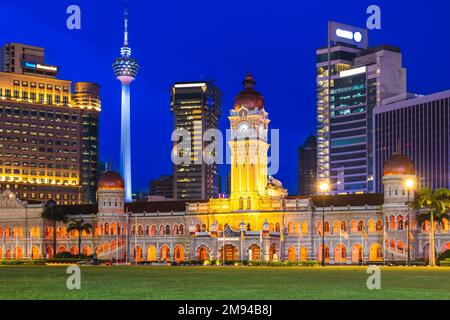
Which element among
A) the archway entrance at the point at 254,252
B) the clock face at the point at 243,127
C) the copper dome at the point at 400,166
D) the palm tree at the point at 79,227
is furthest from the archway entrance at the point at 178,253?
the copper dome at the point at 400,166

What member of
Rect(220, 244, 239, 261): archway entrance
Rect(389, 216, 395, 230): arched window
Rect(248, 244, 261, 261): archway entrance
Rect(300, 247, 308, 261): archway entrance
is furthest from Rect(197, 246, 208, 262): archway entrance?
Rect(389, 216, 395, 230): arched window

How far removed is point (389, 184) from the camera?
446ft

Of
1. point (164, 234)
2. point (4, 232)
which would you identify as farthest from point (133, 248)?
point (4, 232)

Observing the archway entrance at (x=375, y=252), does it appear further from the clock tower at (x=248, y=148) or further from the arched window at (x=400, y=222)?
the clock tower at (x=248, y=148)

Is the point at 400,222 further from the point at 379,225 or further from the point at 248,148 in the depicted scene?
the point at 248,148

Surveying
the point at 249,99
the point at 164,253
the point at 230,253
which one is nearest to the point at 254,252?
the point at 230,253

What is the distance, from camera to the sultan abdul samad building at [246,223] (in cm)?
13588

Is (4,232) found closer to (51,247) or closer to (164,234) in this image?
(51,247)

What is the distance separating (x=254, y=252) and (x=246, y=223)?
7.61 metres

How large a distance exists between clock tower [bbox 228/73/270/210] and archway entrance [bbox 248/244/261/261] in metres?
9.51

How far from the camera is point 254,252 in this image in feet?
465

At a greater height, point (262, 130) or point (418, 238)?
point (262, 130)
